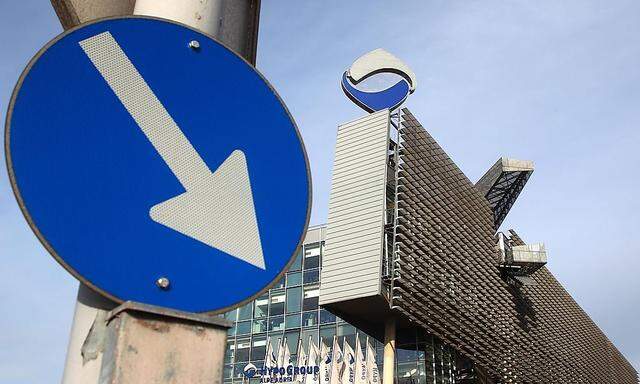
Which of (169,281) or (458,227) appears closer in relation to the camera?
(169,281)

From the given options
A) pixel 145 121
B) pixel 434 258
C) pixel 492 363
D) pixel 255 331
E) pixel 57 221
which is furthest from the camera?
pixel 255 331

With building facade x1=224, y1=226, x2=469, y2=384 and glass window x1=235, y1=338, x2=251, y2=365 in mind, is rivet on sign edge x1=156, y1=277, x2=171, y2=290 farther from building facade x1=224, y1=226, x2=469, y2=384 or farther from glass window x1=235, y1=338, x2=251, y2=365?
glass window x1=235, y1=338, x2=251, y2=365

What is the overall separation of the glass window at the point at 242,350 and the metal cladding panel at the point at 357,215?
1722 cm

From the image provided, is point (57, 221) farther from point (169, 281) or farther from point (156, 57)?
point (156, 57)

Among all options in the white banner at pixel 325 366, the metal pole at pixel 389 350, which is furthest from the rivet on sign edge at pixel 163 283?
the white banner at pixel 325 366

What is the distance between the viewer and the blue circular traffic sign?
5.10 feet

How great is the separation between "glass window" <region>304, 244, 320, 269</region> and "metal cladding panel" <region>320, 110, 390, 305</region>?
14.9 meters

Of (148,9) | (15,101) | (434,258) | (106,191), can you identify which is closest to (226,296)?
(106,191)

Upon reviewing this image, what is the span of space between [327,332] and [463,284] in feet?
39.0

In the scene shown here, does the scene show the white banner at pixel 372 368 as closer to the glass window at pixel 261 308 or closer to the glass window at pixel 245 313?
the glass window at pixel 261 308

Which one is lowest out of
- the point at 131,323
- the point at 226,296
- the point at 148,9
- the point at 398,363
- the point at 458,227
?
the point at 131,323

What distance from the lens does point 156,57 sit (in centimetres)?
186

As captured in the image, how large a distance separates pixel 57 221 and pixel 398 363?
2603 cm

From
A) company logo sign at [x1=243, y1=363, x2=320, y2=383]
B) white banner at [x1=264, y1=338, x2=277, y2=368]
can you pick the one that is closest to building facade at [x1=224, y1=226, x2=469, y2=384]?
white banner at [x1=264, y1=338, x2=277, y2=368]
